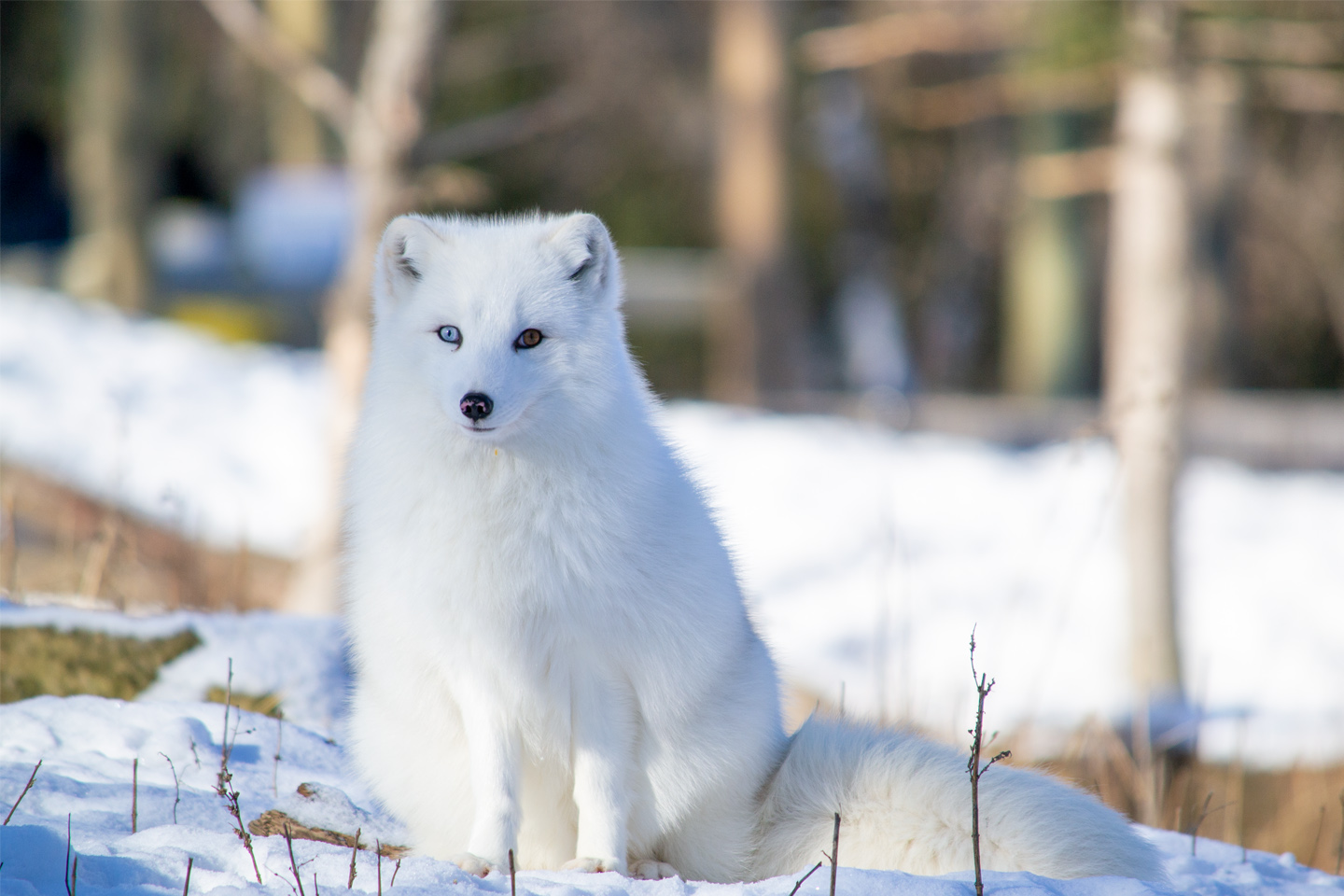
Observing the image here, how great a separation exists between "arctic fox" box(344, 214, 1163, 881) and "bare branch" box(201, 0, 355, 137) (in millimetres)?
3991

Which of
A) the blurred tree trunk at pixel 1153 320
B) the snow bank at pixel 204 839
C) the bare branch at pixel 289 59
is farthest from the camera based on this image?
the blurred tree trunk at pixel 1153 320

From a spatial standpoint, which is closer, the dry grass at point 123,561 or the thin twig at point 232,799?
the thin twig at point 232,799

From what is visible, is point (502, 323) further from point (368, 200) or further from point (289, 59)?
point (289, 59)

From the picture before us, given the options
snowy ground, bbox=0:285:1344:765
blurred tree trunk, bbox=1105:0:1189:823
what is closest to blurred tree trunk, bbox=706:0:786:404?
snowy ground, bbox=0:285:1344:765

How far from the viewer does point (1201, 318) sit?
562 inches

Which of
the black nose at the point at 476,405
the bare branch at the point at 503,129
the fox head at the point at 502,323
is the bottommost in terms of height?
the black nose at the point at 476,405

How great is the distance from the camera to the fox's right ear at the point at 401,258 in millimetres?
2539

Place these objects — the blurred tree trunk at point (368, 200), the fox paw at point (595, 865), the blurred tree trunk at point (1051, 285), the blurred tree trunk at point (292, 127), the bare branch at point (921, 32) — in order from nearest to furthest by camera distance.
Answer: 1. the fox paw at point (595, 865)
2. the blurred tree trunk at point (368, 200)
3. the bare branch at point (921, 32)
4. the blurred tree trunk at point (1051, 285)
5. the blurred tree trunk at point (292, 127)

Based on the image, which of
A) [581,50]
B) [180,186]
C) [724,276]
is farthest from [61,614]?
[180,186]

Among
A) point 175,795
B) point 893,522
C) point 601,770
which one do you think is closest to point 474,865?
point 601,770

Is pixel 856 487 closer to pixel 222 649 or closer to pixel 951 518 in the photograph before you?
pixel 951 518

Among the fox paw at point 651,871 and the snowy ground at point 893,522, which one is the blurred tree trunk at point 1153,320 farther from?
the fox paw at point 651,871

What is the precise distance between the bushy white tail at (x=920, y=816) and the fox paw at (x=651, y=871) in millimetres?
237

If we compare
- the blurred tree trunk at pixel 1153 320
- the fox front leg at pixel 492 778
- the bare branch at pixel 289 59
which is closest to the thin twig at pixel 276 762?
the fox front leg at pixel 492 778
